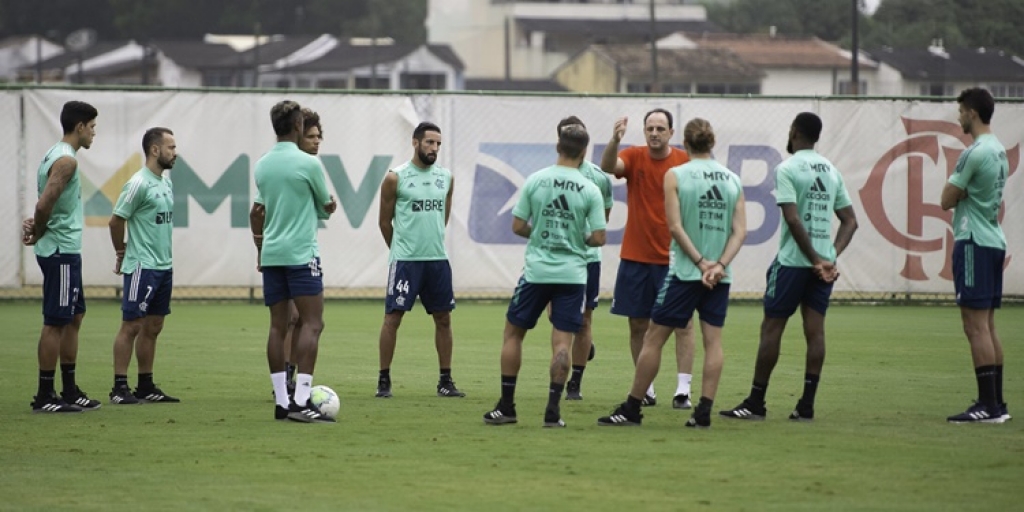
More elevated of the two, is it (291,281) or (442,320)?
(291,281)

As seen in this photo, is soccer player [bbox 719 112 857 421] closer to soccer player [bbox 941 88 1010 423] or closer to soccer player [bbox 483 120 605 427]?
soccer player [bbox 941 88 1010 423]

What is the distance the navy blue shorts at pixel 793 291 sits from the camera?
34.2ft

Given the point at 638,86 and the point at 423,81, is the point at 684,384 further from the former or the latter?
the point at 423,81

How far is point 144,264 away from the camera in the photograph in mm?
11664

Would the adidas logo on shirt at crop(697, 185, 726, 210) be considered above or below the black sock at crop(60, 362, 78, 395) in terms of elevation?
above

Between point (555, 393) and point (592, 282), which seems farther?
point (592, 282)

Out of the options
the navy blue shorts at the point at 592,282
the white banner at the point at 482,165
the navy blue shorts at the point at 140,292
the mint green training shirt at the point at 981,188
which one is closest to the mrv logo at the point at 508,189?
the white banner at the point at 482,165

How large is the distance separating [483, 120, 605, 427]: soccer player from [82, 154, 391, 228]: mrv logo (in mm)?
10463

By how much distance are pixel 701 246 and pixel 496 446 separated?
6.45 feet

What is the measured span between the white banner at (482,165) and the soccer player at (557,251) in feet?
33.7

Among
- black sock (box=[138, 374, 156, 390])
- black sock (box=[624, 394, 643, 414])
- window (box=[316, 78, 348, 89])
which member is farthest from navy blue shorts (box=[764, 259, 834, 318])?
window (box=[316, 78, 348, 89])

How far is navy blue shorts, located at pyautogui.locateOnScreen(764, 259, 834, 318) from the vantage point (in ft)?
34.2

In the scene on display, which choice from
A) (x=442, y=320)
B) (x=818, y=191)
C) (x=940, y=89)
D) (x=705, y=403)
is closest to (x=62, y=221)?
(x=442, y=320)

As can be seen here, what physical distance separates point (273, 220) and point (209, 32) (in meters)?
106
